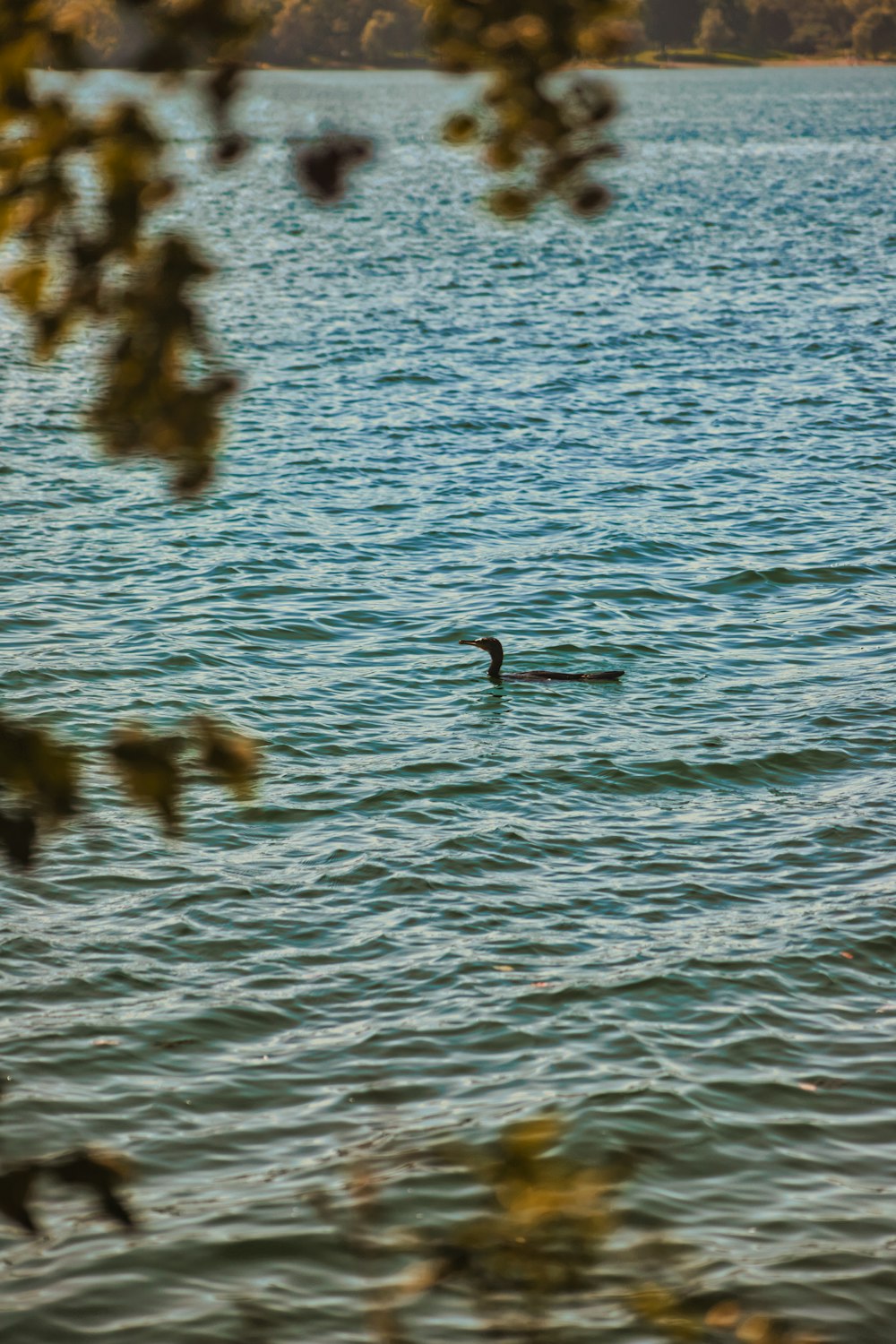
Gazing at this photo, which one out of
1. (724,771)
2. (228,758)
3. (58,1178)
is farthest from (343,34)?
(58,1178)

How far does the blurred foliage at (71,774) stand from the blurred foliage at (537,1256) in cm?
420

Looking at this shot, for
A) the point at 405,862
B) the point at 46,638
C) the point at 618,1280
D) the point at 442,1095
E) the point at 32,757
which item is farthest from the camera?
the point at 46,638

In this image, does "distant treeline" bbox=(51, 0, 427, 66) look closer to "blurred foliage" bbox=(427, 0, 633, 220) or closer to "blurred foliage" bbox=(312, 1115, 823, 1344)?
"blurred foliage" bbox=(312, 1115, 823, 1344)

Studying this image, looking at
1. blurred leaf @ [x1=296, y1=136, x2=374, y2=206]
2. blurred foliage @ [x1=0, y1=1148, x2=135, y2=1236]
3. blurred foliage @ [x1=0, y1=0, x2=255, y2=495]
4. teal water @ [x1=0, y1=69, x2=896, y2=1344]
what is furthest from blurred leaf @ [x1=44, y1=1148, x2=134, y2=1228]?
teal water @ [x1=0, y1=69, x2=896, y2=1344]

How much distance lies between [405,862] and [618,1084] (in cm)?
316

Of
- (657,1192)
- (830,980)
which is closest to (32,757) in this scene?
(657,1192)

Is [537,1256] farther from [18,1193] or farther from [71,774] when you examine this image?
[71,774]

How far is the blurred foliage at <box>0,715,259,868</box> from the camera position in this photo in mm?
3859

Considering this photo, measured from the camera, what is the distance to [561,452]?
24.9 m

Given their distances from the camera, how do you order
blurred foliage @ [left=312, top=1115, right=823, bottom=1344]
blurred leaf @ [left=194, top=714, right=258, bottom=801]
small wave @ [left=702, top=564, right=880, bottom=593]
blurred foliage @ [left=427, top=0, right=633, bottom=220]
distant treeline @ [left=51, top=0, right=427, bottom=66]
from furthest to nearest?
1. distant treeline @ [left=51, top=0, right=427, bottom=66]
2. small wave @ [left=702, top=564, right=880, bottom=593]
3. blurred foliage @ [left=312, top=1115, right=823, bottom=1344]
4. blurred foliage @ [left=427, top=0, right=633, bottom=220]
5. blurred leaf @ [left=194, top=714, right=258, bottom=801]

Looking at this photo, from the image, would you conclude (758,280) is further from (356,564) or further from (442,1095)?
(442,1095)

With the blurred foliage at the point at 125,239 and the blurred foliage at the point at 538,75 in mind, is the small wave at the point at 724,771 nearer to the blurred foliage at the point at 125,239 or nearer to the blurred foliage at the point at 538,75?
the blurred foliage at the point at 538,75

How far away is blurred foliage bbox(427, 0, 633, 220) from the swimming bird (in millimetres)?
10778

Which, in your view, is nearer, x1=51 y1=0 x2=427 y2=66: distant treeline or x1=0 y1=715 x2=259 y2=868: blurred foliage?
x1=0 y1=715 x2=259 y2=868: blurred foliage
